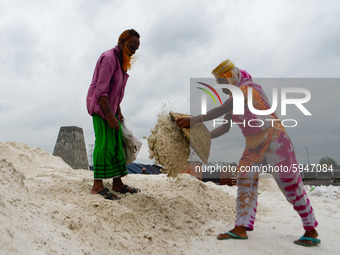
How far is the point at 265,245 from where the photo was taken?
2.65m

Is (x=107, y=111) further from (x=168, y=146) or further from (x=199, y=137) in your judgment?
(x=199, y=137)

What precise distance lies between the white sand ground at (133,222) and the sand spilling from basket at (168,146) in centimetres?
51

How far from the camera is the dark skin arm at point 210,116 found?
9.20ft

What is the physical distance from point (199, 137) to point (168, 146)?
1.20 feet

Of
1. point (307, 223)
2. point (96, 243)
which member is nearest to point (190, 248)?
point (96, 243)

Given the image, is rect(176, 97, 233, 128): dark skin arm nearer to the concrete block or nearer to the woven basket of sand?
the woven basket of sand

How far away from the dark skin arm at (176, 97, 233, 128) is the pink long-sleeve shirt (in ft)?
2.54

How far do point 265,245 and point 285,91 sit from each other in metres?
1.74

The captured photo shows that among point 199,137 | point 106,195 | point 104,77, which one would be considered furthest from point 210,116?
point 106,195

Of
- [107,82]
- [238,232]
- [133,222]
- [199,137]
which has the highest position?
[107,82]

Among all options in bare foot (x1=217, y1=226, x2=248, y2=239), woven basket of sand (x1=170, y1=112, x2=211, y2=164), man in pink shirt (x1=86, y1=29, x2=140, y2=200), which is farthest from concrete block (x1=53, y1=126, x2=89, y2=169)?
bare foot (x1=217, y1=226, x2=248, y2=239)

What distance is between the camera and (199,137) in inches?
122

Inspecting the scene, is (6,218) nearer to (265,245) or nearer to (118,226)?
(118,226)

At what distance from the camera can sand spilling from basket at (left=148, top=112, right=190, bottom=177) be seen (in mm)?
3016
